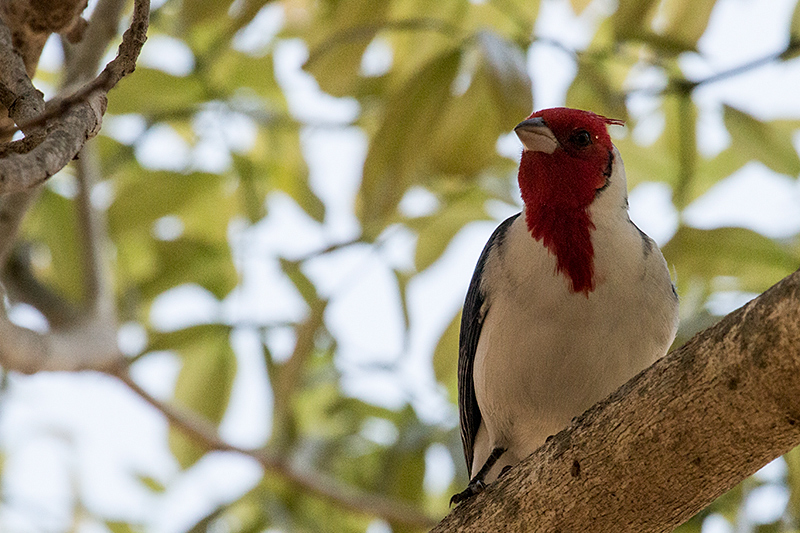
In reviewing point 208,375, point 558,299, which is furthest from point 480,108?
point 208,375

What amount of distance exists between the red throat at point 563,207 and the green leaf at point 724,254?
55 cm

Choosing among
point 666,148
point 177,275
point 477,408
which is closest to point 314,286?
point 177,275

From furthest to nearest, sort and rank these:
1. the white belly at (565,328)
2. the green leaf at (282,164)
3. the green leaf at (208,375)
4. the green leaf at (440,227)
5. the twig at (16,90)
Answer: the green leaf at (282,164)
the green leaf at (208,375)
the green leaf at (440,227)
the white belly at (565,328)
the twig at (16,90)

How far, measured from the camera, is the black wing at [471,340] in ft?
7.70

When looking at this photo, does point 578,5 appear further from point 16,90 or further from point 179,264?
point 16,90

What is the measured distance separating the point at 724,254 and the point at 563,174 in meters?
0.76

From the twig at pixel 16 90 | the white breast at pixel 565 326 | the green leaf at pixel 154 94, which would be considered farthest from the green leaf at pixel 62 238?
the twig at pixel 16 90

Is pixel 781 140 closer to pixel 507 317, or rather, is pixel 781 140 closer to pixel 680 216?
pixel 680 216

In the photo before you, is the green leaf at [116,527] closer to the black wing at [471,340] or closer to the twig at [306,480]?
the twig at [306,480]

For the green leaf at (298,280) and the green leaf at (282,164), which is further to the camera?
the green leaf at (282,164)

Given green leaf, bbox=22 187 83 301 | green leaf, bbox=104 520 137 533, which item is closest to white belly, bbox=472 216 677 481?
green leaf, bbox=22 187 83 301

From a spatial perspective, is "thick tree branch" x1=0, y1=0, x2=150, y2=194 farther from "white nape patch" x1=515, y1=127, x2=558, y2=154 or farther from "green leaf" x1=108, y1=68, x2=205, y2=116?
"green leaf" x1=108, y1=68, x2=205, y2=116

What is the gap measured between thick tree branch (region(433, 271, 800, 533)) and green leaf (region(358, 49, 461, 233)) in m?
1.17

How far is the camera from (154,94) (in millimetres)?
3166
